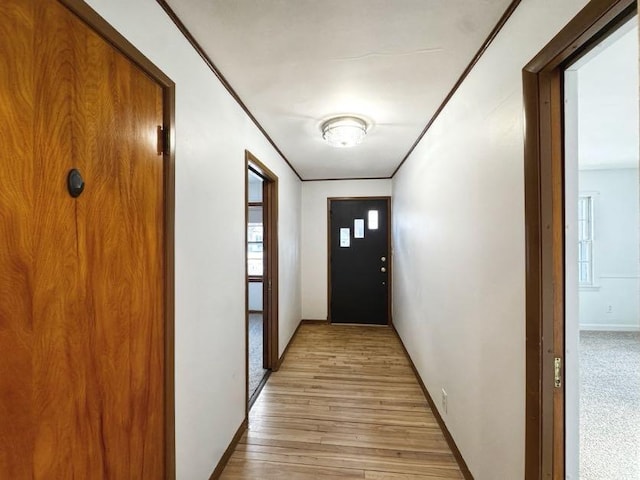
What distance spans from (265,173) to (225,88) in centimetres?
96

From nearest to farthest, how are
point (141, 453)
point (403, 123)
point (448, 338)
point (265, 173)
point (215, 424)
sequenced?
point (141, 453), point (215, 424), point (448, 338), point (403, 123), point (265, 173)

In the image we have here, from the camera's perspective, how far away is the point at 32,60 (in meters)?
0.67

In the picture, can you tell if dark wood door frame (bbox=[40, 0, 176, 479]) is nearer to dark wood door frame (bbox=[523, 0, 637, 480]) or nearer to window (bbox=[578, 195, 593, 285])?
dark wood door frame (bbox=[523, 0, 637, 480])

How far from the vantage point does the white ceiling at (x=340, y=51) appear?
1.16m

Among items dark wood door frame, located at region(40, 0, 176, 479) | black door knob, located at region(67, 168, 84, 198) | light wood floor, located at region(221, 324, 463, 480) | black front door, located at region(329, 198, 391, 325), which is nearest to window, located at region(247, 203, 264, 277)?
black front door, located at region(329, 198, 391, 325)

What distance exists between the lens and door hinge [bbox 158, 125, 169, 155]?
1.13m

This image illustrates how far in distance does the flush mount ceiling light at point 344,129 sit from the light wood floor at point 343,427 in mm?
2212

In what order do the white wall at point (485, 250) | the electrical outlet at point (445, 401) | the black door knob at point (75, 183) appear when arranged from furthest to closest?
the electrical outlet at point (445, 401), the white wall at point (485, 250), the black door knob at point (75, 183)

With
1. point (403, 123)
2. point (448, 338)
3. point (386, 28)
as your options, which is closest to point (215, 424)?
point (448, 338)

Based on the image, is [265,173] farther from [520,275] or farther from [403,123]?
[520,275]

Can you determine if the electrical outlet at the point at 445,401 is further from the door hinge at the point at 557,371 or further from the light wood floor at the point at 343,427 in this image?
the door hinge at the point at 557,371

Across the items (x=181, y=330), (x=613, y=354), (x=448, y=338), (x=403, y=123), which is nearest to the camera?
(x=181, y=330)

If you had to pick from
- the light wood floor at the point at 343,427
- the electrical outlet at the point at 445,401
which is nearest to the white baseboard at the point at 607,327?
the light wood floor at the point at 343,427

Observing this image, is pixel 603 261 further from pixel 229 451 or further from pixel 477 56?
pixel 229 451
